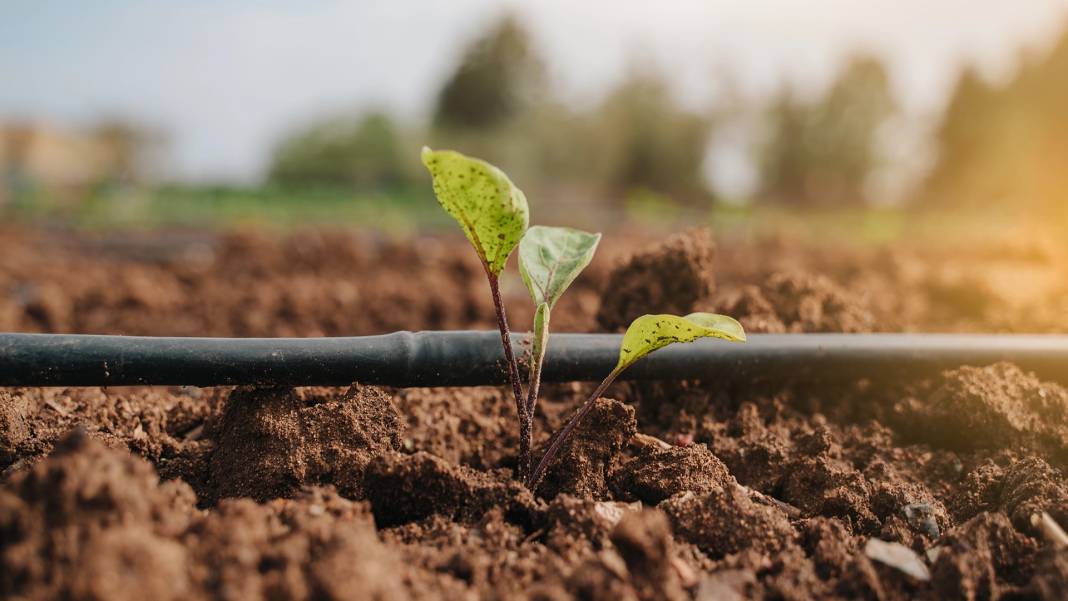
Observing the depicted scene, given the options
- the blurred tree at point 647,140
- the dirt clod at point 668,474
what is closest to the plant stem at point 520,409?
the dirt clod at point 668,474

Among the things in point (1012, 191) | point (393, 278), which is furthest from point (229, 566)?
point (1012, 191)

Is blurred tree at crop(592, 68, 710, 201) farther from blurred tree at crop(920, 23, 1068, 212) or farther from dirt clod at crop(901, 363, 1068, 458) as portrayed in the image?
dirt clod at crop(901, 363, 1068, 458)

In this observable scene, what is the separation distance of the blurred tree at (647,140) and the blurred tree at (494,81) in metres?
5.43

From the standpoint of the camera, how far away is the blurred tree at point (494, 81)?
1391 inches

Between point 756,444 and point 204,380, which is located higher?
point 204,380

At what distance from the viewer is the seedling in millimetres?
1040

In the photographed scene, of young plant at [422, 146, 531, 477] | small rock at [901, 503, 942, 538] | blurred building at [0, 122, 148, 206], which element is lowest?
small rock at [901, 503, 942, 538]

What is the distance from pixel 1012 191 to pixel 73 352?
37402 mm

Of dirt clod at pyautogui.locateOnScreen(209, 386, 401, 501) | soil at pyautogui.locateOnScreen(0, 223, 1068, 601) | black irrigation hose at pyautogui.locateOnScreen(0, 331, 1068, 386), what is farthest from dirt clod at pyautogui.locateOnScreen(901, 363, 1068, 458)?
dirt clod at pyautogui.locateOnScreen(209, 386, 401, 501)

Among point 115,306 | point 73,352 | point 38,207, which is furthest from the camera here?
point 38,207

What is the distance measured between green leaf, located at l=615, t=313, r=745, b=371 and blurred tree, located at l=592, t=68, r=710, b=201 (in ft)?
102

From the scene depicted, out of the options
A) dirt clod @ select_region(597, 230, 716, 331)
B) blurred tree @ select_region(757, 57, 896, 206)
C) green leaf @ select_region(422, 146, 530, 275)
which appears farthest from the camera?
blurred tree @ select_region(757, 57, 896, 206)

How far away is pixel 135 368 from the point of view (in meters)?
1.29

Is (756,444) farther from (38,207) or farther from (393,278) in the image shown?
(38,207)
